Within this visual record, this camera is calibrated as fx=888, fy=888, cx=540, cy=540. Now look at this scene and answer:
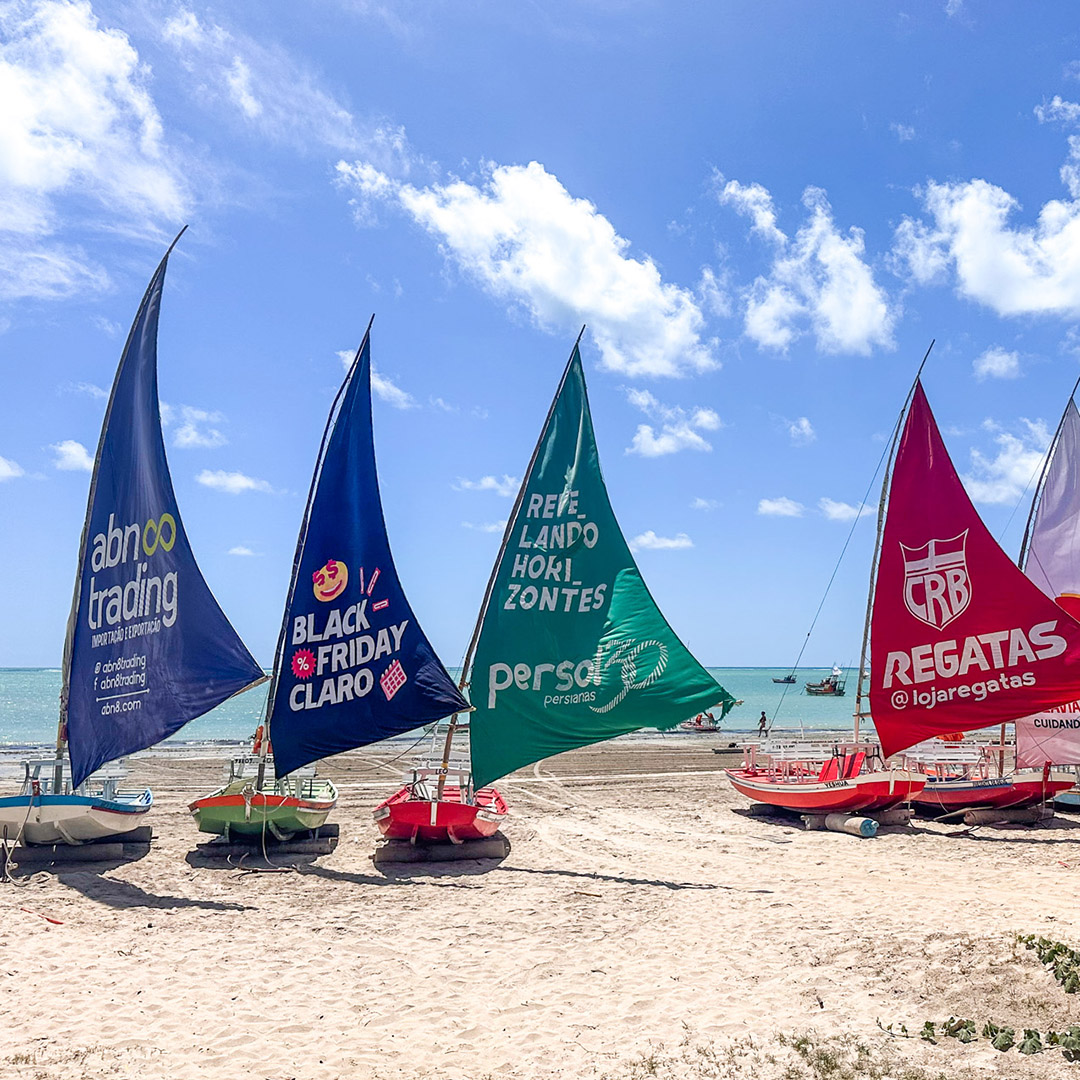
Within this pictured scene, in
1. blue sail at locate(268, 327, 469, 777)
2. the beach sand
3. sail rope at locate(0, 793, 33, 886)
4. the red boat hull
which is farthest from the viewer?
the red boat hull

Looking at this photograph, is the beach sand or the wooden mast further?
the wooden mast

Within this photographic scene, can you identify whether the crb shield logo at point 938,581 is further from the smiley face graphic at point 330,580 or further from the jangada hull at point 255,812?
the jangada hull at point 255,812

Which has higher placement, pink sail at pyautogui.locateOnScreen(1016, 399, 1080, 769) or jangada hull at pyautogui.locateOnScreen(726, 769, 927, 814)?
pink sail at pyautogui.locateOnScreen(1016, 399, 1080, 769)

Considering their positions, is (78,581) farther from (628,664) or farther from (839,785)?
(839,785)

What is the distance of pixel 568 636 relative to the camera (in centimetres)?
1338

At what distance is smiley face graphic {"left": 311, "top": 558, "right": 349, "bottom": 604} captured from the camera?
518 inches

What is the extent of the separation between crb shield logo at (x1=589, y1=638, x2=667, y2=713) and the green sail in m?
0.02

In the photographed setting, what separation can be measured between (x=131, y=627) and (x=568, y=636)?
617 cm

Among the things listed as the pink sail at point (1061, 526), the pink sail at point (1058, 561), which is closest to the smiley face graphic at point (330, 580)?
the pink sail at point (1058, 561)

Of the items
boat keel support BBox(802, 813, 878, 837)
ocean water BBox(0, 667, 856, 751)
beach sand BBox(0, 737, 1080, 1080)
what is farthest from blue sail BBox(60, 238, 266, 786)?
ocean water BBox(0, 667, 856, 751)

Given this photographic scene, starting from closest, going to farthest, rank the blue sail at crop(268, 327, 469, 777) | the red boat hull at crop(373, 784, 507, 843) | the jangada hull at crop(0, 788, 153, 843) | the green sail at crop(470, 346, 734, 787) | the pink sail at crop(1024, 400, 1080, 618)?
the jangada hull at crop(0, 788, 153, 843)
the blue sail at crop(268, 327, 469, 777)
the green sail at crop(470, 346, 734, 787)
the red boat hull at crop(373, 784, 507, 843)
the pink sail at crop(1024, 400, 1080, 618)

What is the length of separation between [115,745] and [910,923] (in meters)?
10.2

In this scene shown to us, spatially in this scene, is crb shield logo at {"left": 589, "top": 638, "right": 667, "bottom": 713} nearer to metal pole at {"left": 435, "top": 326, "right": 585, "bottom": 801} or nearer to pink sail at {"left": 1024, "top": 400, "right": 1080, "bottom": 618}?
metal pole at {"left": 435, "top": 326, "right": 585, "bottom": 801}

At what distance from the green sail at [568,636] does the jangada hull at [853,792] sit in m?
5.14
